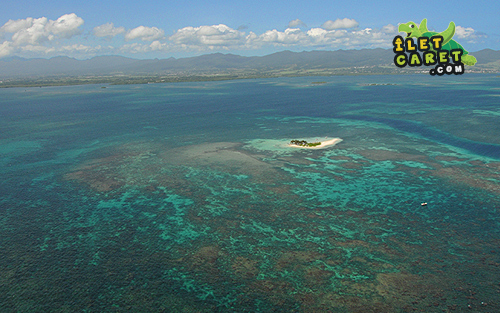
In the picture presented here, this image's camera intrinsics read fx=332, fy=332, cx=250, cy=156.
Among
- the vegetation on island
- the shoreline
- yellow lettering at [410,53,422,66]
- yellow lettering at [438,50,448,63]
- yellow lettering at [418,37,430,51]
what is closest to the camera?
yellow lettering at [418,37,430,51]

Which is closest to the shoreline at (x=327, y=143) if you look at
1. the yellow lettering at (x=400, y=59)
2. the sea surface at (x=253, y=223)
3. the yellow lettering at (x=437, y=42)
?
the sea surface at (x=253, y=223)

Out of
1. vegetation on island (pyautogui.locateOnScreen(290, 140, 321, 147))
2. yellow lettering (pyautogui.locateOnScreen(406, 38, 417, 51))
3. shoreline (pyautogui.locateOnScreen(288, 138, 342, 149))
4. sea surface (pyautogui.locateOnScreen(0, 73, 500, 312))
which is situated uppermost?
yellow lettering (pyautogui.locateOnScreen(406, 38, 417, 51))

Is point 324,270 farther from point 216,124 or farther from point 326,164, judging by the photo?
point 216,124

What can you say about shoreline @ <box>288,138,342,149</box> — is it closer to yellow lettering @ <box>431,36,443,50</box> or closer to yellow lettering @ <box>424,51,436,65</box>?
yellow lettering @ <box>424,51,436,65</box>

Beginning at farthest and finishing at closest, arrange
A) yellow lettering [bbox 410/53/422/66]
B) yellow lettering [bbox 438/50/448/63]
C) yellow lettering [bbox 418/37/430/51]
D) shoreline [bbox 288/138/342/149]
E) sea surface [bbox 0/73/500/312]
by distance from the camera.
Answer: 1. shoreline [bbox 288/138/342/149]
2. yellow lettering [bbox 410/53/422/66]
3. yellow lettering [bbox 438/50/448/63]
4. yellow lettering [bbox 418/37/430/51]
5. sea surface [bbox 0/73/500/312]

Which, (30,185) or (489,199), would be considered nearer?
(489,199)

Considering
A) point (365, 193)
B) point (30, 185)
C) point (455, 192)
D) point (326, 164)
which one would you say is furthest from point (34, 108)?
point (455, 192)

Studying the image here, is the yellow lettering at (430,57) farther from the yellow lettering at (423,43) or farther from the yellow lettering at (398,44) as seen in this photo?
the yellow lettering at (398,44)

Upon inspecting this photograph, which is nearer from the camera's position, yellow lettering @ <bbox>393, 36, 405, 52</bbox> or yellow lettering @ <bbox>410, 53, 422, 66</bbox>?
yellow lettering @ <bbox>410, 53, 422, 66</bbox>

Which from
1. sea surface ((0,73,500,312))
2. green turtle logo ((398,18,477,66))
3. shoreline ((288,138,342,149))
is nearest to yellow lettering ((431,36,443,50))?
green turtle logo ((398,18,477,66))
